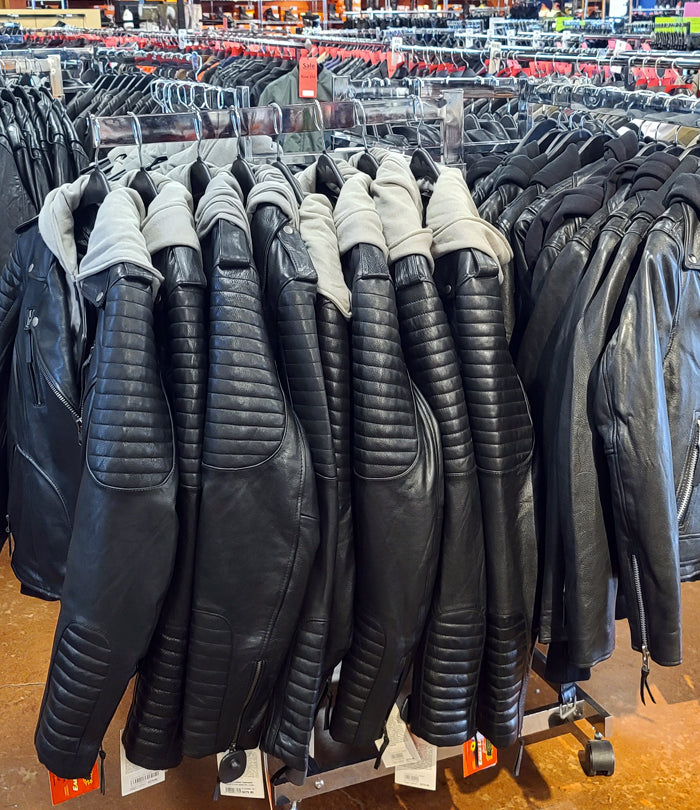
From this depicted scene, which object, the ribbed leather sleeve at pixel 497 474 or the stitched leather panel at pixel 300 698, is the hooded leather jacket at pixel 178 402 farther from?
the ribbed leather sleeve at pixel 497 474

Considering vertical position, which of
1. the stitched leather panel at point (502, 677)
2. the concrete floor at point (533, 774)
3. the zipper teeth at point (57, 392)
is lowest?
the concrete floor at point (533, 774)

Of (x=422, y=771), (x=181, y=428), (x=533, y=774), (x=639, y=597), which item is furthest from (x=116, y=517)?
(x=533, y=774)

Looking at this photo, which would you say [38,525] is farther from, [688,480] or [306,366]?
[688,480]

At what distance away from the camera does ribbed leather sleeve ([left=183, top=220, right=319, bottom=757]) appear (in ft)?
3.92

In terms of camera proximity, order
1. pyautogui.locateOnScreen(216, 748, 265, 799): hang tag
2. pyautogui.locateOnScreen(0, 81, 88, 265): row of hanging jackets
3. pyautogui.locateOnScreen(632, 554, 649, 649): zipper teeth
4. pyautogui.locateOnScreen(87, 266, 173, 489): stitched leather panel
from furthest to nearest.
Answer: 1. pyautogui.locateOnScreen(0, 81, 88, 265): row of hanging jackets
2. pyautogui.locateOnScreen(216, 748, 265, 799): hang tag
3. pyautogui.locateOnScreen(632, 554, 649, 649): zipper teeth
4. pyautogui.locateOnScreen(87, 266, 173, 489): stitched leather panel

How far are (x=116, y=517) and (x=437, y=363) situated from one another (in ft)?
1.80

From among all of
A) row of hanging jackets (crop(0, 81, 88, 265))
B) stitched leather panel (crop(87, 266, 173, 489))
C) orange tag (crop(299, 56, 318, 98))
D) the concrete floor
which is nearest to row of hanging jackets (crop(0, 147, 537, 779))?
stitched leather panel (crop(87, 266, 173, 489))

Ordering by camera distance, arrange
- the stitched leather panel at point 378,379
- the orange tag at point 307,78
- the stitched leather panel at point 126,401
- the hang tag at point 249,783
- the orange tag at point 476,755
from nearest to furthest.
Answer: the stitched leather panel at point 126,401 → the stitched leather panel at point 378,379 → the hang tag at point 249,783 → the orange tag at point 476,755 → the orange tag at point 307,78

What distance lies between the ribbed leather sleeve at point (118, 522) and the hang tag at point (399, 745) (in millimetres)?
657

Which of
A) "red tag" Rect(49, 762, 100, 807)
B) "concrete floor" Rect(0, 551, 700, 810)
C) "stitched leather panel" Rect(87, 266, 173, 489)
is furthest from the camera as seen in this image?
"concrete floor" Rect(0, 551, 700, 810)

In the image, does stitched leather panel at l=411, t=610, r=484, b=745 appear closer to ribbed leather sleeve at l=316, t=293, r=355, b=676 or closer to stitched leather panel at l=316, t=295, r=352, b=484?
ribbed leather sleeve at l=316, t=293, r=355, b=676

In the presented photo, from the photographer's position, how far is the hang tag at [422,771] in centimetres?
172

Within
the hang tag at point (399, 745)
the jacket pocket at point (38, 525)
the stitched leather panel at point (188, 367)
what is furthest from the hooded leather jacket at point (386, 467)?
the jacket pocket at point (38, 525)

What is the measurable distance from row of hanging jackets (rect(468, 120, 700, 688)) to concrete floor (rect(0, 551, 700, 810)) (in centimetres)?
64
